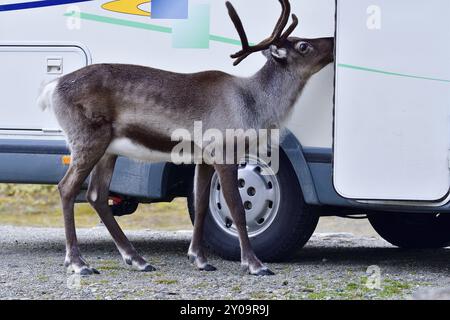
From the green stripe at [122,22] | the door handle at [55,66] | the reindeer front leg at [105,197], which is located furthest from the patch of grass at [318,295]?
the door handle at [55,66]

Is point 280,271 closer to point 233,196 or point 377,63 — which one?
point 233,196

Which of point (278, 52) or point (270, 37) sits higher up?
point (270, 37)

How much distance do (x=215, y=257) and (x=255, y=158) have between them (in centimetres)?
96

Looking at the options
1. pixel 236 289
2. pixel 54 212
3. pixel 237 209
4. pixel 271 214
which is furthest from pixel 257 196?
pixel 54 212

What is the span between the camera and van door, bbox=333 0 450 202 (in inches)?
293

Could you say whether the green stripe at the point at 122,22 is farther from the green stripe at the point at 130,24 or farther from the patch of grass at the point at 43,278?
the patch of grass at the point at 43,278

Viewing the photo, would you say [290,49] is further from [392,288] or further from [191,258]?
[392,288]

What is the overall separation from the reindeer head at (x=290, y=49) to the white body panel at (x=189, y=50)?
0.24 feet

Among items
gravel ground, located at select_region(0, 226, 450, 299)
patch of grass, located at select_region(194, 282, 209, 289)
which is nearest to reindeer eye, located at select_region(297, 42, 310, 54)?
gravel ground, located at select_region(0, 226, 450, 299)

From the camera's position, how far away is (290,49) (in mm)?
8086

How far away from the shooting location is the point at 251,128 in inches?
314

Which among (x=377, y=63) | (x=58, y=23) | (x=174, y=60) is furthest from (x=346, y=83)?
(x=58, y=23)

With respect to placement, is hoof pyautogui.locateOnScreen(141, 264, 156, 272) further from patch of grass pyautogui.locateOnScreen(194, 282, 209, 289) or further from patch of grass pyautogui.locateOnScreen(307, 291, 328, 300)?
patch of grass pyautogui.locateOnScreen(307, 291, 328, 300)

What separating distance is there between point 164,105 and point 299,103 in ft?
3.11
